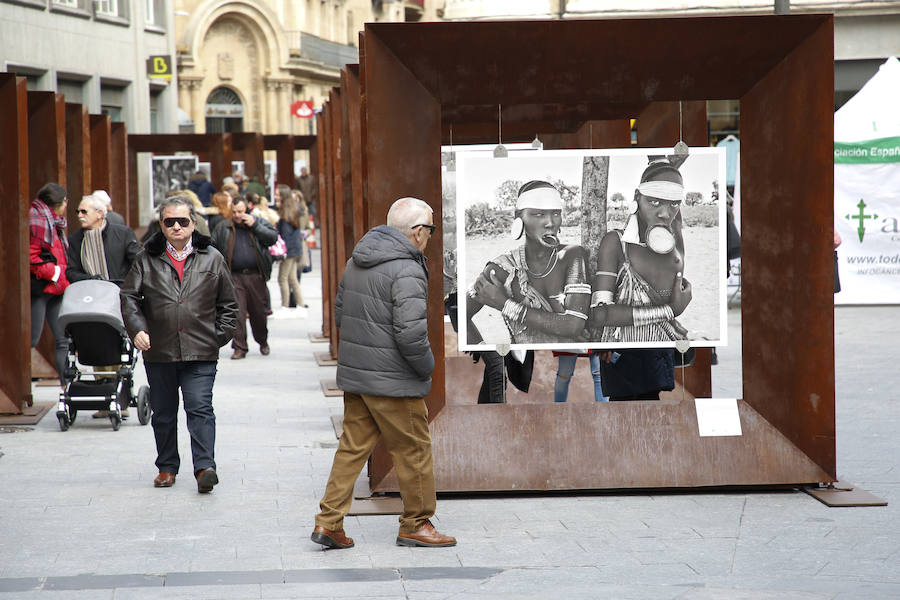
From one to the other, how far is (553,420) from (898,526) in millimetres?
1894

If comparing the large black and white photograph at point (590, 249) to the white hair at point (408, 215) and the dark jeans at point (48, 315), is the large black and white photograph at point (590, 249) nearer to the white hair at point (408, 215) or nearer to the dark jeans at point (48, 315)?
the white hair at point (408, 215)

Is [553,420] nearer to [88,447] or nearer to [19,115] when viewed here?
[88,447]

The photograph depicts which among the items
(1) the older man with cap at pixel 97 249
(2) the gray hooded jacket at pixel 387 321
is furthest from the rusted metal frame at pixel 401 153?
(1) the older man with cap at pixel 97 249

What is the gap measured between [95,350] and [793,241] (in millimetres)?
5238

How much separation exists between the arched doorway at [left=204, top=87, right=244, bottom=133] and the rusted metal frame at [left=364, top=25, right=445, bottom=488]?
5021cm

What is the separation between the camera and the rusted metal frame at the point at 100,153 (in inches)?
687

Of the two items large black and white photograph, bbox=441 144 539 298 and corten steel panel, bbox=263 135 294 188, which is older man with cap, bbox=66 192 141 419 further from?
corten steel panel, bbox=263 135 294 188

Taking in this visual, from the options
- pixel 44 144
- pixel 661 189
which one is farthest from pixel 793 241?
pixel 44 144

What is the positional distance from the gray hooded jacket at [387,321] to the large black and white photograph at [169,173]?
1953 cm

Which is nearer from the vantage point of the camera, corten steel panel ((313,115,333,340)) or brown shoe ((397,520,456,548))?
brown shoe ((397,520,456,548))

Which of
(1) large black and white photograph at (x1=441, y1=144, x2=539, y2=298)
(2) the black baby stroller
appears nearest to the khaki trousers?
(1) large black and white photograph at (x1=441, y1=144, x2=539, y2=298)

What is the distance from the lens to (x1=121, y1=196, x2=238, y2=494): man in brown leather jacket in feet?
25.2

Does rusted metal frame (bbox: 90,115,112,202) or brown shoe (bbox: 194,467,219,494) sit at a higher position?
rusted metal frame (bbox: 90,115,112,202)

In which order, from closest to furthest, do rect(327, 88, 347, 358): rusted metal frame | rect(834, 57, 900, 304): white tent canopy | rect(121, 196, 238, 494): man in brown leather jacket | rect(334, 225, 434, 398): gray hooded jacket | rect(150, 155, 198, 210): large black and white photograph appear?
1. rect(334, 225, 434, 398): gray hooded jacket
2. rect(121, 196, 238, 494): man in brown leather jacket
3. rect(327, 88, 347, 358): rusted metal frame
4. rect(834, 57, 900, 304): white tent canopy
5. rect(150, 155, 198, 210): large black and white photograph
